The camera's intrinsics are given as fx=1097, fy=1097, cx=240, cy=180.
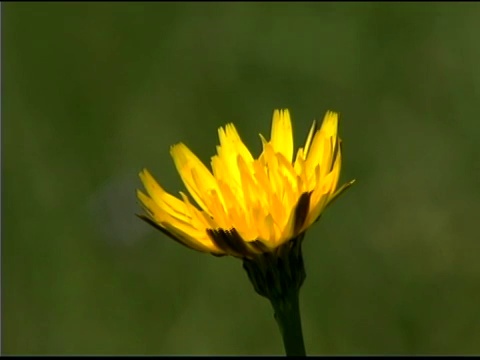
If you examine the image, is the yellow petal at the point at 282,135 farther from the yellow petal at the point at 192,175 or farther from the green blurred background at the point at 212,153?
the green blurred background at the point at 212,153

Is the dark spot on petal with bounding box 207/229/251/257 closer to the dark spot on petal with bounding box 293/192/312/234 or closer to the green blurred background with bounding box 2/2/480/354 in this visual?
the dark spot on petal with bounding box 293/192/312/234

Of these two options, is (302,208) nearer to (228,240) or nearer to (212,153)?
(228,240)

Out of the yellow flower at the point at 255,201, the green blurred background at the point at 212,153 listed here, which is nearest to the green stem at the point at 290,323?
the yellow flower at the point at 255,201

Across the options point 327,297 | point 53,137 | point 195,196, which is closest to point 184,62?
point 53,137

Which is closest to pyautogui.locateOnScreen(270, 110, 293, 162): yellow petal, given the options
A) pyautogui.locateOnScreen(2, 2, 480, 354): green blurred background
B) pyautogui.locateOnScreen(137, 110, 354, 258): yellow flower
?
pyautogui.locateOnScreen(137, 110, 354, 258): yellow flower

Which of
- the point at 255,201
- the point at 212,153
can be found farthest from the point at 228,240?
the point at 212,153

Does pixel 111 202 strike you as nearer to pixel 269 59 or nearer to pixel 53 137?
pixel 53 137
